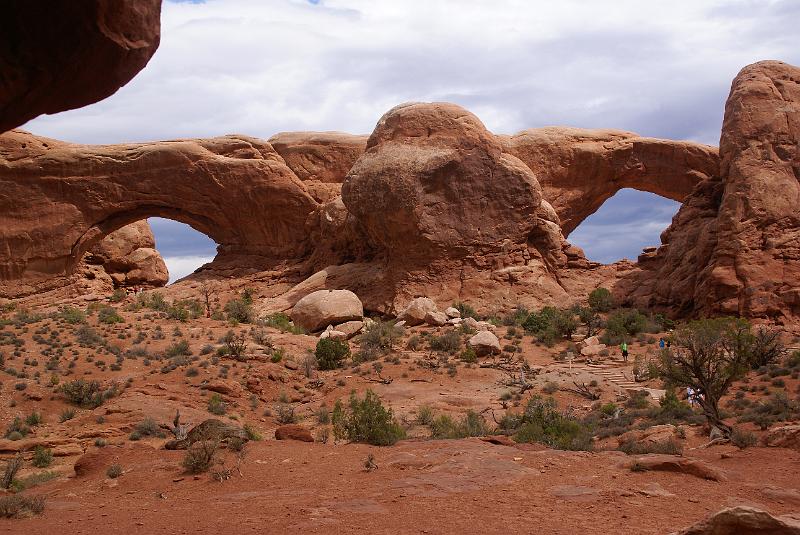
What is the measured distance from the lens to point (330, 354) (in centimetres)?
2172

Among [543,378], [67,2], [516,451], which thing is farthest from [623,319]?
[67,2]

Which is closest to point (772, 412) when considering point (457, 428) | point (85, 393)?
point (457, 428)

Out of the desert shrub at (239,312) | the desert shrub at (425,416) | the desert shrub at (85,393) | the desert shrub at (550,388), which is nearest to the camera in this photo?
the desert shrub at (425,416)

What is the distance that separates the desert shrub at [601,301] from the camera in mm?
26547

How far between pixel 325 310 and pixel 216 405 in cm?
981

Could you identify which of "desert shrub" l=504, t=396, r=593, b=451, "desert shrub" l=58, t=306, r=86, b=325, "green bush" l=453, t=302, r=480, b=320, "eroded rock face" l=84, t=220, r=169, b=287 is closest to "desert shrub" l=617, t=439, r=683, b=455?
"desert shrub" l=504, t=396, r=593, b=451

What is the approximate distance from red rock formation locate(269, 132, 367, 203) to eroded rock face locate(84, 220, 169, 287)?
742 centimetres

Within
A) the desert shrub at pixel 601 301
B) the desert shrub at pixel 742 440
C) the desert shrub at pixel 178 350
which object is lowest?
the desert shrub at pixel 742 440

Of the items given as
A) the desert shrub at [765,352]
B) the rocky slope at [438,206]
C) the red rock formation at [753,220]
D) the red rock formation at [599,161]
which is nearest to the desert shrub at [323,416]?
the desert shrub at [765,352]

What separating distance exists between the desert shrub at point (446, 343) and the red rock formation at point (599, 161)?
43.4 ft

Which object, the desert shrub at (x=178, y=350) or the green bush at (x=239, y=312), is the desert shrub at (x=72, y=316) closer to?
the desert shrub at (x=178, y=350)

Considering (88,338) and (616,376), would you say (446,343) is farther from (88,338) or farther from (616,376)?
(88,338)

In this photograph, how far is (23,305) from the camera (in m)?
30.1

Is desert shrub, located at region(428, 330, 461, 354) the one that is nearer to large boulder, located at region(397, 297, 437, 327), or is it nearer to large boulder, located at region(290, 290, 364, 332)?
large boulder, located at region(397, 297, 437, 327)
